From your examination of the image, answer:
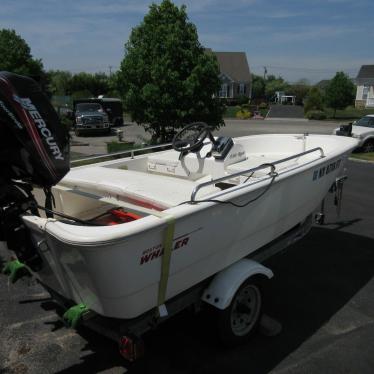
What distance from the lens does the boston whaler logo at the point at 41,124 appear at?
281cm

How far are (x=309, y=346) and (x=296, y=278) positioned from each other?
4.32ft

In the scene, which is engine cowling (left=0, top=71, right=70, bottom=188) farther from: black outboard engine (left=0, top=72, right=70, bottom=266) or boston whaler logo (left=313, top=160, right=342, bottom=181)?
boston whaler logo (left=313, top=160, right=342, bottom=181)

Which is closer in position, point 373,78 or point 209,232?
point 209,232

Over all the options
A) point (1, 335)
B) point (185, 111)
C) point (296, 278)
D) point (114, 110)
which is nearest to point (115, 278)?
point (1, 335)

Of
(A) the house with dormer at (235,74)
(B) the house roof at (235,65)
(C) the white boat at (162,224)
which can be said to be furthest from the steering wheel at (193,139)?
(B) the house roof at (235,65)

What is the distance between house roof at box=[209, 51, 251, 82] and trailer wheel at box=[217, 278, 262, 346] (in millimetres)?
64278

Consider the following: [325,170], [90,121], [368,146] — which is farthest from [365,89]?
[325,170]

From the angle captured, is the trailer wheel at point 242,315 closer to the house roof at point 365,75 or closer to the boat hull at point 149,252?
the boat hull at point 149,252

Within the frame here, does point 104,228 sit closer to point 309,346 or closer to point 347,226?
point 309,346

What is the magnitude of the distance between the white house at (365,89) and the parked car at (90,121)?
45584mm

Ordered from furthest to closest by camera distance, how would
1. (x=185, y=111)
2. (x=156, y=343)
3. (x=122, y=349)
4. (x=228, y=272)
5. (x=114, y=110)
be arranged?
(x=114, y=110) → (x=185, y=111) → (x=156, y=343) → (x=228, y=272) → (x=122, y=349)

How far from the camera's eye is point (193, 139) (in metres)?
4.95

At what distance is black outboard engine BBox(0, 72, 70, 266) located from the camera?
277cm

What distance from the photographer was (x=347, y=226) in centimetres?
655
